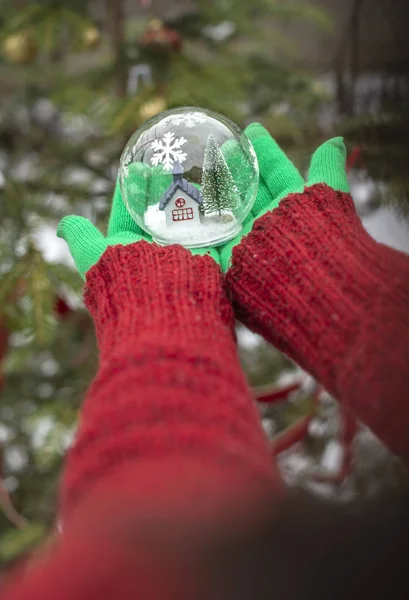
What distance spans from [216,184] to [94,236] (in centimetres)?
13

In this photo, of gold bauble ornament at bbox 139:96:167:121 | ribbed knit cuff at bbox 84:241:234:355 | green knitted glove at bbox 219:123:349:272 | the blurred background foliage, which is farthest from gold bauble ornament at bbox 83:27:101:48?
ribbed knit cuff at bbox 84:241:234:355

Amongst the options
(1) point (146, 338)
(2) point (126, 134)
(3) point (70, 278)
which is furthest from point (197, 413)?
(2) point (126, 134)

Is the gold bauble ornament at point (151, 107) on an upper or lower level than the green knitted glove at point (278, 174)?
upper

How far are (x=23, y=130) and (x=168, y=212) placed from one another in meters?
0.64

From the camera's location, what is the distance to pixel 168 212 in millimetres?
560

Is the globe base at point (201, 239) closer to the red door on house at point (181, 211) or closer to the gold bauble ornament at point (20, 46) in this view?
the red door on house at point (181, 211)

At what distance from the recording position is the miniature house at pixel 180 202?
1.82 ft

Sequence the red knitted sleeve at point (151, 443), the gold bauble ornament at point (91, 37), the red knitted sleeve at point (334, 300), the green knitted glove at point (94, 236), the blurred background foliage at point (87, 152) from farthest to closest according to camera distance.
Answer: the gold bauble ornament at point (91, 37) → the blurred background foliage at point (87, 152) → the green knitted glove at point (94, 236) → the red knitted sleeve at point (334, 300) → the red knitted sleeve at point (151, 443)

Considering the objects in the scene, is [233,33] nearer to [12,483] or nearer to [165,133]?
[165,133]

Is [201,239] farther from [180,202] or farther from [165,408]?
[165,408]

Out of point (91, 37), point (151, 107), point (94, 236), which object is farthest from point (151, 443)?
point (91, 37)

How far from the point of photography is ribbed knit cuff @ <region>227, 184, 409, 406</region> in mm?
410

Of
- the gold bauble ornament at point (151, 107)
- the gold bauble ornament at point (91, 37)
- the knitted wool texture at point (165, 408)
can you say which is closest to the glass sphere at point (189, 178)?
the knitted wool texture at point (165, 408)

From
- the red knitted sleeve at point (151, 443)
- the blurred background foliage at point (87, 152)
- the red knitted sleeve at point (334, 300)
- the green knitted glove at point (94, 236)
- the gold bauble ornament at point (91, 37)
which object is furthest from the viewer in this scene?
the gold bauble ornament at point (91, 37)
